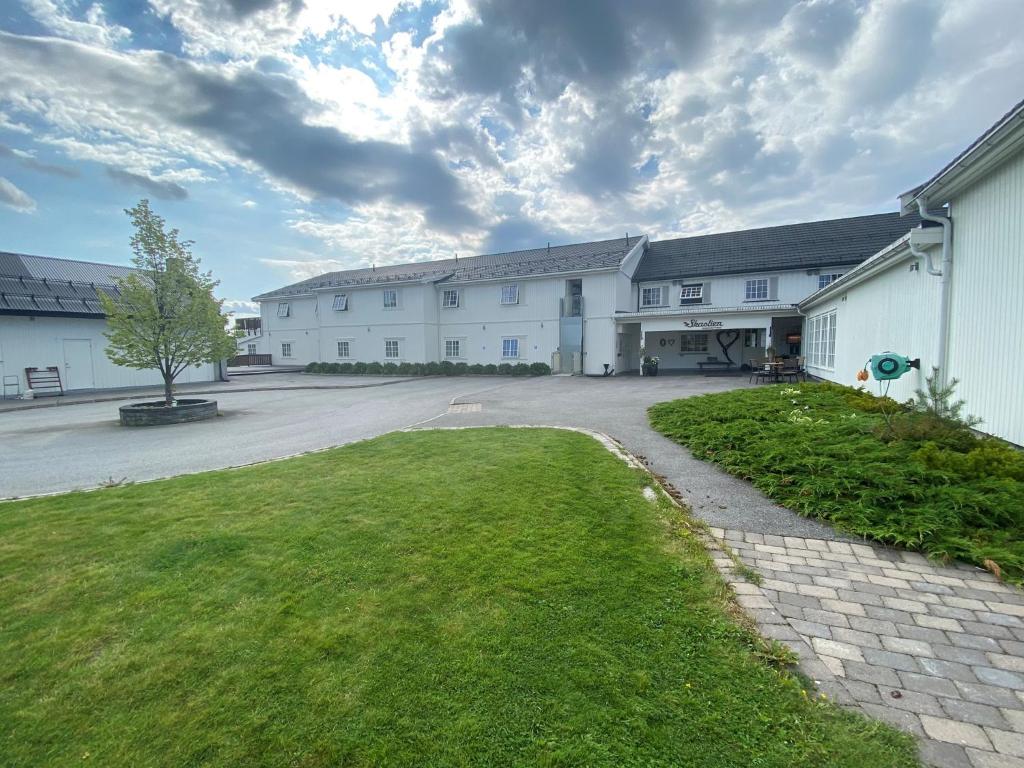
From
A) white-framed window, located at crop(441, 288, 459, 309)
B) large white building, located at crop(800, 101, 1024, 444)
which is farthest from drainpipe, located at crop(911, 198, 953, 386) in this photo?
white-framed window, located at crop(441, 288, 459, 309)

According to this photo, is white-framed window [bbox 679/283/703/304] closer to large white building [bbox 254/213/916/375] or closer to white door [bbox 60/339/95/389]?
large white building [bbox 254/213/916/375]

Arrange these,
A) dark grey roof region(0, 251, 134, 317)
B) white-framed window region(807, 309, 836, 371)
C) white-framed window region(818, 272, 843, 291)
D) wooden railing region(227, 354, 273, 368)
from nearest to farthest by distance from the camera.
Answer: white-framed window region(807, 309, 836, 371)
dark grey roof region(0, 251, 134, 317)
white-framed window region(818, 272, 843, 291)
wooden railing region(227, 354, 273, 368)

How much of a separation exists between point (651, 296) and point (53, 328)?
96.0 ft

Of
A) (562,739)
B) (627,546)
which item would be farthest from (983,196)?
(562,739)

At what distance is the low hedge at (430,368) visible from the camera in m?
26.0

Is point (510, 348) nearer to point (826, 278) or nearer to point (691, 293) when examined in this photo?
point (691, 293)

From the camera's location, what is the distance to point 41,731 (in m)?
2.12

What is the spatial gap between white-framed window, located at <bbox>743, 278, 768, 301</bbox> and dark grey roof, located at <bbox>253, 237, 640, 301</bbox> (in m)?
6.88

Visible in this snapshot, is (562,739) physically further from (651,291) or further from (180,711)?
(651,291)

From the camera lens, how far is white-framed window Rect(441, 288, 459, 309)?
29562 millimetres

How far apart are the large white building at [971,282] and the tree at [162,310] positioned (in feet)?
55.1

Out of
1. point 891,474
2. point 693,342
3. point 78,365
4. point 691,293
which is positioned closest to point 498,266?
point 691,293

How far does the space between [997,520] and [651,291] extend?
24.6 metres

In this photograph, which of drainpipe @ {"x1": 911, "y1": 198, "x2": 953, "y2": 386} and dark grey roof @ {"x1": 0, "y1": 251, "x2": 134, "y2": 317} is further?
dark grey roof @ {"x1": 0, "y1": 251, "x2": 134, "y2": 317}
